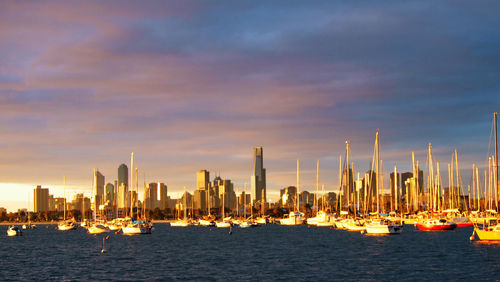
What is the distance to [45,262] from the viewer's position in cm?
9569

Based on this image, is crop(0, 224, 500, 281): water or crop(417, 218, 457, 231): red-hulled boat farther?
crop(417, 218, 457, 231): red-hulled boat

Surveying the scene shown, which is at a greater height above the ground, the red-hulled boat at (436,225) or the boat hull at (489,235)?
the boat hull at (489,235)

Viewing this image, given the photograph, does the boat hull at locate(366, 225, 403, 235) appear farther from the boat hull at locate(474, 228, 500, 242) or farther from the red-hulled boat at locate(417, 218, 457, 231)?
the boat hull at locate(474, 228, 500, 242)

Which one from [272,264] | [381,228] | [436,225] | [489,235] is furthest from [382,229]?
[272,264]

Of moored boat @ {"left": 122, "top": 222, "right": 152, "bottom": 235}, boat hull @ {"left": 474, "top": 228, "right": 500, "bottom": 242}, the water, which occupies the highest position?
boat hull @ {"left": 474, "top": 228, "right": 500, "bottom": 242}

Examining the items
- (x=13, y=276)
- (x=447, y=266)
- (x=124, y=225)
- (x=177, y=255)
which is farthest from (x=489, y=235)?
(x=124, y=225)

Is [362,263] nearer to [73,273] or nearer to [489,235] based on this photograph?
[489,235]

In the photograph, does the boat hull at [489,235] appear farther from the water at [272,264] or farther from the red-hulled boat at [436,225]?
the red-hulled boat at [436,225]

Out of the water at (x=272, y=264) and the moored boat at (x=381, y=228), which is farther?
the moored boat at (x=381, y=228)

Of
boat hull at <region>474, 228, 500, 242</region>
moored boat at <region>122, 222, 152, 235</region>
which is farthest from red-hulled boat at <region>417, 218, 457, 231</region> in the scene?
moored boat at <region>122, 222, 152, 235</region>

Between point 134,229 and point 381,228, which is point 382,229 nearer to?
point 381,228

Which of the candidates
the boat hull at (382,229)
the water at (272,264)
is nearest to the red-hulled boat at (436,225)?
the boat hull at (382,229)

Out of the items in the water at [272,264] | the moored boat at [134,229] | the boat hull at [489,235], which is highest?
the boat hull at [489,235]

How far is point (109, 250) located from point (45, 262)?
23630 millimetres
